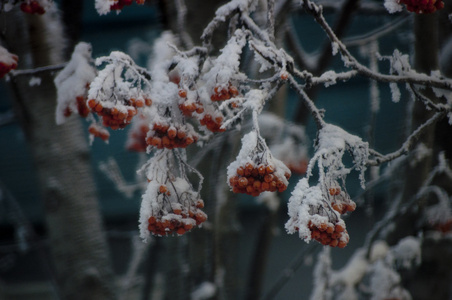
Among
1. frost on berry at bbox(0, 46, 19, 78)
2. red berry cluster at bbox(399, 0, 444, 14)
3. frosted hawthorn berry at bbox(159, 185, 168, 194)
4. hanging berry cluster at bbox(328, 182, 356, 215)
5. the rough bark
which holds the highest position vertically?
red berry cluster at bbox(399, 0, 444, 14)

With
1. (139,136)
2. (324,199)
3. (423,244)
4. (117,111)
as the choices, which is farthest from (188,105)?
(423,244)

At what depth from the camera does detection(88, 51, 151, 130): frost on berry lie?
4.65 feet

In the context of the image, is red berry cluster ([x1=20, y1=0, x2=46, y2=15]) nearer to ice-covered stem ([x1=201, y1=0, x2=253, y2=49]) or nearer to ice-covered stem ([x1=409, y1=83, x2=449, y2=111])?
ice-covered stem ([x1=201, y1=0, x2=253, y2=49])

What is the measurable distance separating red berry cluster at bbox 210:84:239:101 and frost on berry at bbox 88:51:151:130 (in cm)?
25

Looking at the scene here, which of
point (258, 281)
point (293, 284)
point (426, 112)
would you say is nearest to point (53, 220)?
point (258, 281)

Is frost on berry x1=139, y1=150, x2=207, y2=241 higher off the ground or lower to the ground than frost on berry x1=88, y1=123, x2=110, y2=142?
lower

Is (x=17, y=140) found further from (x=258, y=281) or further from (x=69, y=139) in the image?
(x=258, y=281)

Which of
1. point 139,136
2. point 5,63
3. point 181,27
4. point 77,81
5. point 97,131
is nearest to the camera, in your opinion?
point 5,63

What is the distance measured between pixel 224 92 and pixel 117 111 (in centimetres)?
37

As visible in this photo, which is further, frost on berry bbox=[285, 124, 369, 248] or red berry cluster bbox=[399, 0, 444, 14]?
red berry cluster bbox=[399, 0, 444, 14]

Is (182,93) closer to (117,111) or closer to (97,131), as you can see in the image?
(117,111)

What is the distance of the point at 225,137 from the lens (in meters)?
2.25

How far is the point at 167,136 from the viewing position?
1.41 metres

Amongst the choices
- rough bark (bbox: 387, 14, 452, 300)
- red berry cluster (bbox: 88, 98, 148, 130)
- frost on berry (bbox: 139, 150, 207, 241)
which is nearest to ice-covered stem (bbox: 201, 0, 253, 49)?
red berry cluster (bbox: 88, 98, 148, 130)
